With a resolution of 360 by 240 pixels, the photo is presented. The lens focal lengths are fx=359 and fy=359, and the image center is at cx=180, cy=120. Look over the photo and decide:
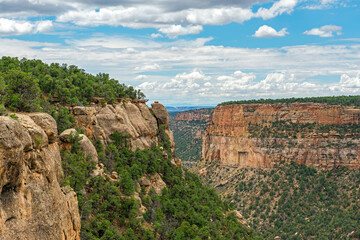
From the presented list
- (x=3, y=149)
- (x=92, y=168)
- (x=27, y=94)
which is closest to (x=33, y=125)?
(x=3, y=149)

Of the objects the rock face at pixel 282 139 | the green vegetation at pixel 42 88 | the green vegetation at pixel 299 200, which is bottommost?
the green vegetation at pixel 299 200

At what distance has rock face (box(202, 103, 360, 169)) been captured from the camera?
12481 centimetres

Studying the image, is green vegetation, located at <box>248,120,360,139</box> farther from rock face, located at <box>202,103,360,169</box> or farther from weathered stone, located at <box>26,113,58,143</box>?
weathered stone, located at <box>26,113,58,143</box>

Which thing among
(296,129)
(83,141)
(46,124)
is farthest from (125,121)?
(296,129)

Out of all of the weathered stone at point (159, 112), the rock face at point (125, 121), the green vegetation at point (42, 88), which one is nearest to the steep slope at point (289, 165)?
the weathered stone at point (159, 112)

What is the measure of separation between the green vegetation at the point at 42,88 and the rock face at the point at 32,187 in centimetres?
354

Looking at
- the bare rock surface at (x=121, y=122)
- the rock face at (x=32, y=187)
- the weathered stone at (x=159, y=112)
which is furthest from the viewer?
the weathered stone at (x=159, y=112)

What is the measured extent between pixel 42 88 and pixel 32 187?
26.3m

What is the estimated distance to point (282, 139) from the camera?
439 ft

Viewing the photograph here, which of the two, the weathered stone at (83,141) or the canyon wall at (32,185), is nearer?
the canyon wall at (32,185)

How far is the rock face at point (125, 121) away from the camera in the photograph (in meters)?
43.0

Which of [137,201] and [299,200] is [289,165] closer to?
[299,200]

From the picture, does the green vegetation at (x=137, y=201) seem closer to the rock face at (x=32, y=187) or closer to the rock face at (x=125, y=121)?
the rock face at (x=125, y=121)

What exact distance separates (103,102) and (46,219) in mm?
31269
